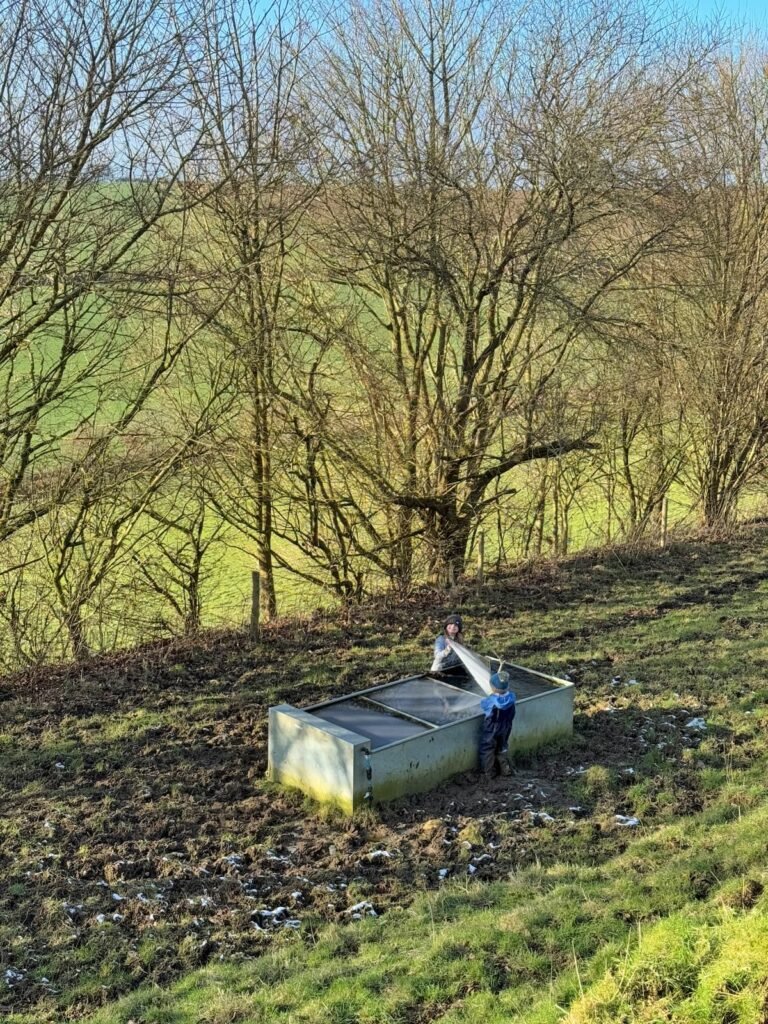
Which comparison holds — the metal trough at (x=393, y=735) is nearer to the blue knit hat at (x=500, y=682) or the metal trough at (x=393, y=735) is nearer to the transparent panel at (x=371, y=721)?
the transparent panel at (x=371, y=721)

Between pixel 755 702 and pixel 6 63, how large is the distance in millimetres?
10690

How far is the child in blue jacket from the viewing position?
8562 mm

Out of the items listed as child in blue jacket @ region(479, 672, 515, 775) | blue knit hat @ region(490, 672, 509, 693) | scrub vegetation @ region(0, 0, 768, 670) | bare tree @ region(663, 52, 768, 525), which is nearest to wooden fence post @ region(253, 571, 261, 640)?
scrub vegetation @ region(0, 0, 768, 670)

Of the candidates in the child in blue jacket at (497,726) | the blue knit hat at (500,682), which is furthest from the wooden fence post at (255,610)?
the blue knit hat at (500,682)

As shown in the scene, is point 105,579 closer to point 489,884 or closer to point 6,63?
point 6,63

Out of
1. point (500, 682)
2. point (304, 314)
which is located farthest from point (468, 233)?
point (500, 682)

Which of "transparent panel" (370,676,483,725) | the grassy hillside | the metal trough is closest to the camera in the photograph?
the grassy hillside

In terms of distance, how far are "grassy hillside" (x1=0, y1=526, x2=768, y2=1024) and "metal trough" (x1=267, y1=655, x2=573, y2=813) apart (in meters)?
0.19

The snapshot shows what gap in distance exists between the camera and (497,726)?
339 inches

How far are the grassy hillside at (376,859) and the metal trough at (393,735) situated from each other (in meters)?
0.19

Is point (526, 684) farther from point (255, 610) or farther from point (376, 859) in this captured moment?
point (255, 610)

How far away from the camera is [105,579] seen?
13375mm

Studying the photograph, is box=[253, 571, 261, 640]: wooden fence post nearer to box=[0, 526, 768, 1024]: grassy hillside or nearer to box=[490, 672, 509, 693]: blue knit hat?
box=[0, 526, 768, 1024]: grassy hillside

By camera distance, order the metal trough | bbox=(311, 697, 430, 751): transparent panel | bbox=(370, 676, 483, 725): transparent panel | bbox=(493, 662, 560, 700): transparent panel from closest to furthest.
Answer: the metal trough < bbox=(311, 697, 430, 751): transparent panel < bbox=(370, 676, 483, 725): transparent panel < bbox=(493, 662, 560, 700): transparent panel
